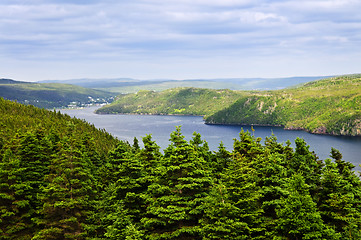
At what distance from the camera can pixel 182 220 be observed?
3847 centimetres

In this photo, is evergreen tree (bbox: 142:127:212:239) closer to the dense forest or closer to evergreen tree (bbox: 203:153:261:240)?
the dense forest

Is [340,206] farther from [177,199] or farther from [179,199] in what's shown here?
[177,199]

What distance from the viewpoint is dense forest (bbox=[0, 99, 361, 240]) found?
37.7m

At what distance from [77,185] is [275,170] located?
99.7ft

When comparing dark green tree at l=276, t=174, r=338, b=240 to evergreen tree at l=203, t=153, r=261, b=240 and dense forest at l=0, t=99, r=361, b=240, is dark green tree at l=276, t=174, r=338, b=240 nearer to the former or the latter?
dense forest at l=0, t=99, r=361, b=240

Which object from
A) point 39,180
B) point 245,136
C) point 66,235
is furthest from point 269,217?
point 39,180

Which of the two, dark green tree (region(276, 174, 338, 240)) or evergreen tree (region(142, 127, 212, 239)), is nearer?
evergreen tree (region(142, 127, 212, 239))

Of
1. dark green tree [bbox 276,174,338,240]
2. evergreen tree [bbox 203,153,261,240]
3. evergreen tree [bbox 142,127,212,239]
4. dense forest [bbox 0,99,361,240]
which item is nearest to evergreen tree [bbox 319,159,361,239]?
dense forest [bbox 0,99,361,240]


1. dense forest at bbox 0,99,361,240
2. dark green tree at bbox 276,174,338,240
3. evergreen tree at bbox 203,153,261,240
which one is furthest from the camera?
dense forest at bbox 0,99,361,240

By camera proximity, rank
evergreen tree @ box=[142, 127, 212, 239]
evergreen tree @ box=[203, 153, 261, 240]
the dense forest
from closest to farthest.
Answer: evergreen tree @ box=[203, 153, 261, 240] → evergreen tree @ box=[142, 127, 212, 239] → the dense forest

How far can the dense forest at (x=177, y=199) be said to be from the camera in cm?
3766

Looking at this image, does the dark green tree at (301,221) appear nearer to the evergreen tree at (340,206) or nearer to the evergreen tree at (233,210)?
the evergreen tree at (233,210)

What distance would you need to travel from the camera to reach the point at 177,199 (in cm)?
3762

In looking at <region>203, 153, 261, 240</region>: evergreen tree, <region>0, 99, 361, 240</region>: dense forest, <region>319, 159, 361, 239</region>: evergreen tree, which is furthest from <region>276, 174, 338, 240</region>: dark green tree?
<region>319, 159, 361, 239</region>: evergreen tree
